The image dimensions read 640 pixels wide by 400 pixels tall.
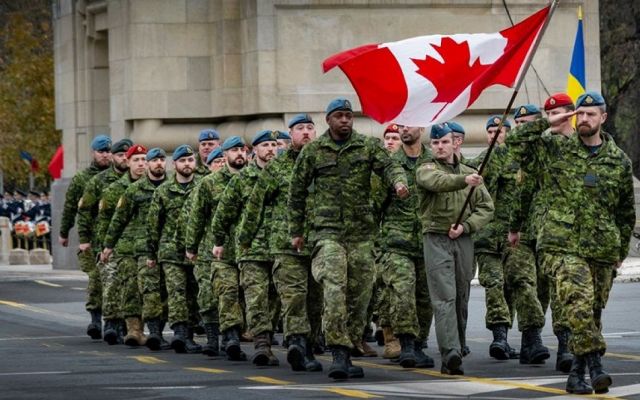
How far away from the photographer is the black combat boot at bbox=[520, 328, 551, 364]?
15.5 metres

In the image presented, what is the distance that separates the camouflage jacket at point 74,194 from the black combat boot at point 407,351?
20.1 ft

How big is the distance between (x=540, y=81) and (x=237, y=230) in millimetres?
13925

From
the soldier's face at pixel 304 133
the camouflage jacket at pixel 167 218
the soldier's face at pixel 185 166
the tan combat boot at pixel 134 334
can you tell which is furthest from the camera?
the tan combat boot at pixel 134 334

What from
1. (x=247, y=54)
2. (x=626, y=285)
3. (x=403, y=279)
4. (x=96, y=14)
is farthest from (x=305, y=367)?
(x=96, y=14)

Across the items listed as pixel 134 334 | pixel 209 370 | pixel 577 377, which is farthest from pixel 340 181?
pixel 134 334

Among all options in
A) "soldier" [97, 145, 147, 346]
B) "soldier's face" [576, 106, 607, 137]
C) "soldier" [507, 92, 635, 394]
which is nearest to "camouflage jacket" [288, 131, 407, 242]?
"soldier" [507, 92, 635, 394]

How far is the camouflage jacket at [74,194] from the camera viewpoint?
20.9 meters

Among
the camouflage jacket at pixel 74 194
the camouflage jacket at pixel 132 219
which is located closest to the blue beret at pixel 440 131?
the camouflage jacket at pixel 132 219

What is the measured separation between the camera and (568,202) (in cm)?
1304

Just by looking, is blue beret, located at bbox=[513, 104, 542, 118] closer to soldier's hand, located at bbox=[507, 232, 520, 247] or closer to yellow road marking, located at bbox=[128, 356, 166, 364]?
soldier's hand, located at bbox=[507, 232, 520, 247]

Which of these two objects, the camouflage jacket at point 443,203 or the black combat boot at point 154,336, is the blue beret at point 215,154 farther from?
the camouflage jacket at point 443,203

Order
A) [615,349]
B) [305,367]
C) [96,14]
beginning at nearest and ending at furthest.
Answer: [305,367] < [615,349] < [96,14]

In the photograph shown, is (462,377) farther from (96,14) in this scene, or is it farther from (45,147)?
(45,147)

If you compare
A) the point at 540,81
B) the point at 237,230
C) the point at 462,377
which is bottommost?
the point at 462,377
